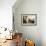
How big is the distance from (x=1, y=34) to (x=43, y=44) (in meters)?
2.55

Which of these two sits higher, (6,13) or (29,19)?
(6,13)

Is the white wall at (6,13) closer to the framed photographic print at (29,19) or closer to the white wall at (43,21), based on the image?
the framed photographic print at (29,19)

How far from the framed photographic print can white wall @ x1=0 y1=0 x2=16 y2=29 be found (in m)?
1.31

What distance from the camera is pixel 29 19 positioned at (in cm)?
582

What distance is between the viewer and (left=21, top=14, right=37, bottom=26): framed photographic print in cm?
580

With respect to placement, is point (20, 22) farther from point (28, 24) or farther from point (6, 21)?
point (6, 21)

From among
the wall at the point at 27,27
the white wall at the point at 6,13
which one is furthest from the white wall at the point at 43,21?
the white wall at the point at 6,13

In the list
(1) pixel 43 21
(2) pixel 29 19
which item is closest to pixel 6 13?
(2) pixel 29 19

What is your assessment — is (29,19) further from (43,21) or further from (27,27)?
(43,21)

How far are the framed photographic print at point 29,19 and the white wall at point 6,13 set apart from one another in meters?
1.31

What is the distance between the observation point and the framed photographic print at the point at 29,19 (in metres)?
5.80

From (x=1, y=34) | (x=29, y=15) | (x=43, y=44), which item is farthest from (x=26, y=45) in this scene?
(x=29, y=15)

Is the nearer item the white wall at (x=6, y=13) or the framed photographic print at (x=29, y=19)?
the white wall at (x=6, y=13)

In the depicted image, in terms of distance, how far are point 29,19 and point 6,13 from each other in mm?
1556
